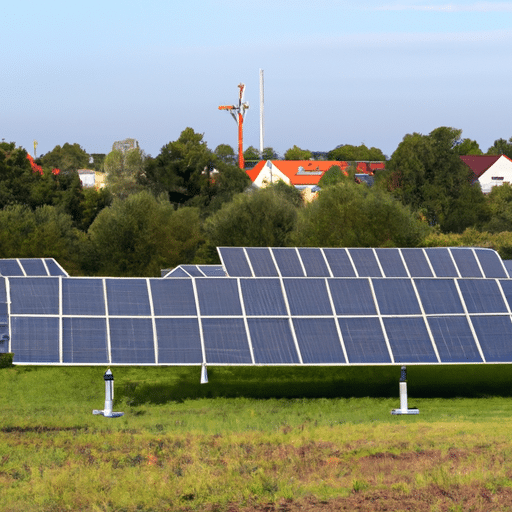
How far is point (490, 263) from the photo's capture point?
1142 inches

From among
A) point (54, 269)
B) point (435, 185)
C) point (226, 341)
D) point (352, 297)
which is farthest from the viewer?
point (435, 185)

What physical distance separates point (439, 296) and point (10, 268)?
18665 millimetres

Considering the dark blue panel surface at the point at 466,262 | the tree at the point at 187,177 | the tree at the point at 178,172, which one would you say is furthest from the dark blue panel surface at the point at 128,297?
the tree at the point at 178,172

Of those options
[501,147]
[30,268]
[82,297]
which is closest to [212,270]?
[30,268]

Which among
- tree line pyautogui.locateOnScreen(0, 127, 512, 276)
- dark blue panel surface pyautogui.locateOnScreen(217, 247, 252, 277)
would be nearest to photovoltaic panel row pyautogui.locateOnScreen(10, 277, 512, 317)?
dark blue panel surface pyautogui.locateOnScreen(217, 247, 252, 277)

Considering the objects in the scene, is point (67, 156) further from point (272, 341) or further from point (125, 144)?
point (272, 341)

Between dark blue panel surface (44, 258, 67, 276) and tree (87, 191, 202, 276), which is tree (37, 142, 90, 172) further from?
dark blue panel surface (44, 258, 67, 276)

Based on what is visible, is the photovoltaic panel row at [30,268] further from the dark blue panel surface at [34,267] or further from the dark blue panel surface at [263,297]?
the dark blue panel surface at [263,297]

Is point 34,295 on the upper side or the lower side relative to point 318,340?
upper

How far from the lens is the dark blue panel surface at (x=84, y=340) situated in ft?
60.2

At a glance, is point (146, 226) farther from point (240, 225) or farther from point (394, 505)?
point (394, 505)

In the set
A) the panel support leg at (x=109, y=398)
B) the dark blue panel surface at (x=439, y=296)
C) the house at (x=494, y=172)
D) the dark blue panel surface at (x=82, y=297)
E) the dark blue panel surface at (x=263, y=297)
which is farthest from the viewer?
the house at (x=494, y=172)

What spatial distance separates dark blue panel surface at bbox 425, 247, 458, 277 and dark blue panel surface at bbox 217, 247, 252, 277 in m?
6.90

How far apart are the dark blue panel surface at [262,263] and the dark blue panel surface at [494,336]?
8.78 metres
